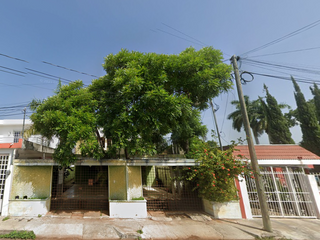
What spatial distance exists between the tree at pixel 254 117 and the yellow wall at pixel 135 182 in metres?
21.7

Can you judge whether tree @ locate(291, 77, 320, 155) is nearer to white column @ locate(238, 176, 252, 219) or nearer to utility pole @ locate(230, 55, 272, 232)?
white column @ locate(238, 176, 252, 219)

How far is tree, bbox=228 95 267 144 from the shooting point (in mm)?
25562

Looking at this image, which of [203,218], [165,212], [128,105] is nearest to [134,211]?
[165,212]

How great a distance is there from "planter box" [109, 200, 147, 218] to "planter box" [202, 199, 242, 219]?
3.12 m

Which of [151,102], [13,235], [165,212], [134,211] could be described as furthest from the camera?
[165,212]

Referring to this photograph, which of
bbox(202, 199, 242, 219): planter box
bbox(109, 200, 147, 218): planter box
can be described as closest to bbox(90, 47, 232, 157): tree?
bbox(109, 200, 147, 218): planter box

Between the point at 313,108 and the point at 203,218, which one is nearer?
the point at 203,218

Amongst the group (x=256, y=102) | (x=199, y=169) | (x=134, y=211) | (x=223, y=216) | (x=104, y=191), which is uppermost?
(x=256, y=102)

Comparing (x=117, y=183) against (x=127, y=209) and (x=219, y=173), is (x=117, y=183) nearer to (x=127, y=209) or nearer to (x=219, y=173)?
(x=127, y=209)

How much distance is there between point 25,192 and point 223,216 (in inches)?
350

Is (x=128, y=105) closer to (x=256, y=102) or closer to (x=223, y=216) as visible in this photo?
(x=223, y=216)

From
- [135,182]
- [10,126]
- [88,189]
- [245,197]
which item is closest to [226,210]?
[245,197]

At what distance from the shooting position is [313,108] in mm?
22406

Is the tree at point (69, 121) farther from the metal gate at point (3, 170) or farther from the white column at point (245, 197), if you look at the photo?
the white column at point (245, 197)
